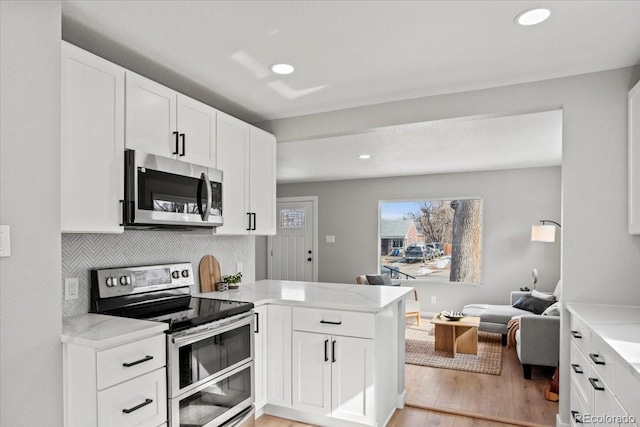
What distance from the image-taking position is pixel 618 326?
192cm

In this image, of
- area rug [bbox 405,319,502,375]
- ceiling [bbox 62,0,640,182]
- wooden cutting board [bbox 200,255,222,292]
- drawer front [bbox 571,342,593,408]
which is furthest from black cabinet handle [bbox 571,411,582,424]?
wooden cutting board [bbox 200,255,222,292]

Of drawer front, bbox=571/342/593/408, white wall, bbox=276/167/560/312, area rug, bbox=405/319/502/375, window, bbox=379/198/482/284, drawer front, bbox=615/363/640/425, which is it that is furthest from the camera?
window, bbox=379/198/482/284

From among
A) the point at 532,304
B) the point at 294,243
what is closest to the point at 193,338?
the point at 532,304

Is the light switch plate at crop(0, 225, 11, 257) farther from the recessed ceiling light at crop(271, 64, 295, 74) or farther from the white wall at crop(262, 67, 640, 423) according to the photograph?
the white wall at crop(262, 67, 640, 423)

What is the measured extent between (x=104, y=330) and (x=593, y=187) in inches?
113

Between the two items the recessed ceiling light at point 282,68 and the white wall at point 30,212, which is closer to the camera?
the white wall at point 30,212

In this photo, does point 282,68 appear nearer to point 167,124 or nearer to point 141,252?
point 167,124

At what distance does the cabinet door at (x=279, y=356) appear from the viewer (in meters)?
2.83

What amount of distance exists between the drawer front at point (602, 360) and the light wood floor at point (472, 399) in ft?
4.28

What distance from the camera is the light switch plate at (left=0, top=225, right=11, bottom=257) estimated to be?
161 cm

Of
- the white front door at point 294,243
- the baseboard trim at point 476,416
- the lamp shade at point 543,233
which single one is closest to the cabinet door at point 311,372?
the baseboard trim at point 476,416

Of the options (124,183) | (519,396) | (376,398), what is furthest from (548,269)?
(124,183)

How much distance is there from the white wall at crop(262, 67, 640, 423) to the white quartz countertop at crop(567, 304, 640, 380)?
0.53ft

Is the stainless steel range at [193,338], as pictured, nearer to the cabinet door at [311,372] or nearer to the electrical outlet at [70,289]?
the electrical outlet at [70,289]
